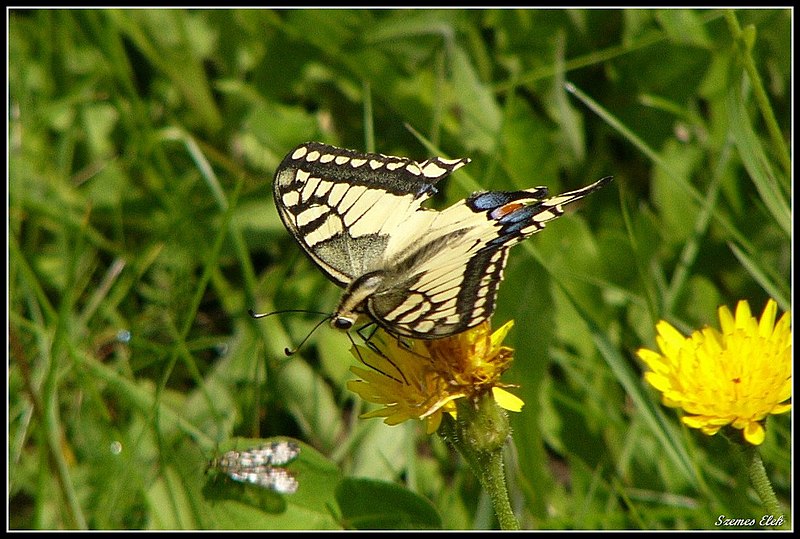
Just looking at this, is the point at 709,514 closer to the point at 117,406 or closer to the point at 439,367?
the point at 439,367

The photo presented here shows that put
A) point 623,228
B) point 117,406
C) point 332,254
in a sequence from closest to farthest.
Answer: point 332,254, point 117,406, point 623,228

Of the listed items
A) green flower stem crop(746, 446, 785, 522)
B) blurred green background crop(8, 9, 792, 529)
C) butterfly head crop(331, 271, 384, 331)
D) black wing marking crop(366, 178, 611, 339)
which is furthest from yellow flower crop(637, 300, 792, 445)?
butterfly head crop(331, 271, 384, 331)

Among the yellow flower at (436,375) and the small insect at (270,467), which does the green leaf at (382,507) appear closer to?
the small insect at (270,467)

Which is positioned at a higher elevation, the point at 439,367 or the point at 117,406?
the point at 439,367

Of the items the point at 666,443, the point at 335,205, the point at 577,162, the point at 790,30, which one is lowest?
the point at 666,443

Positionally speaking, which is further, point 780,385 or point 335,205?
point 335,205

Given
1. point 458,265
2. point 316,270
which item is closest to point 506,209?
point 458,265

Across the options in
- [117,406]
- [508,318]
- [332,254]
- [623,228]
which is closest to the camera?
[332,254]

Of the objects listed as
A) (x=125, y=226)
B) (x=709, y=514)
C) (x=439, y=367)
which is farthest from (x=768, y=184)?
(x=125, y=226)
